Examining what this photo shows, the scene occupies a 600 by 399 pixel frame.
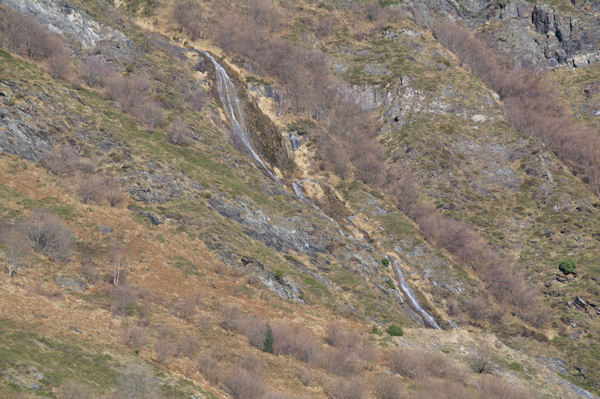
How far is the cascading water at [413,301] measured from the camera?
44519 millimetres

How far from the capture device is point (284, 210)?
4594cm

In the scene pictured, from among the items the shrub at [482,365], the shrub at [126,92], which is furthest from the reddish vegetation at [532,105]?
the shrub at [126,92]

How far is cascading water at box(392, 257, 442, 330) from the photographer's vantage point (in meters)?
44.5

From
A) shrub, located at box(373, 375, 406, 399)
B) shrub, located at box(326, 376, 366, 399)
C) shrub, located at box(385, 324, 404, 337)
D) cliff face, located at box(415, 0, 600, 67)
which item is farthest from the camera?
cliff face, located at box(415, 0, 600, 67)

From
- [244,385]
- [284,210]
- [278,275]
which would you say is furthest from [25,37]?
[244,385]

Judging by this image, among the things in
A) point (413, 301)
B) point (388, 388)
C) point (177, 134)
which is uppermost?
point (177, 134)

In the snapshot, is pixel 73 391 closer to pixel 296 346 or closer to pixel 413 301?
pixel 296 346

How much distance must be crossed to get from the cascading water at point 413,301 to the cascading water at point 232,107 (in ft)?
63.6

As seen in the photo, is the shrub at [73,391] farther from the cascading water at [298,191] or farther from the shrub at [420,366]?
the cascading water at [298,191]

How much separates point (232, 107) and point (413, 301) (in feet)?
121

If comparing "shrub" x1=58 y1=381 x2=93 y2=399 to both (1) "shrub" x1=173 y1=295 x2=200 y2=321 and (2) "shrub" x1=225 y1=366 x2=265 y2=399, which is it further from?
(1) "shrub" x1=173 y1=295 x2=200 y2=321

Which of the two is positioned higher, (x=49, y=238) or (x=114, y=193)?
(x=114, y=193)

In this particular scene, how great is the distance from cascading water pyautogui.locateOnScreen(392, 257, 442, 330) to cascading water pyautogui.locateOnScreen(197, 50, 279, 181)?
1939cm

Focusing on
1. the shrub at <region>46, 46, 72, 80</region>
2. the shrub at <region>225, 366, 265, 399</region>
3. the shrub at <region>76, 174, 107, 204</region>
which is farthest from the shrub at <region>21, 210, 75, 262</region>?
the shrub at <region>46, 46, 72, 80</region>
